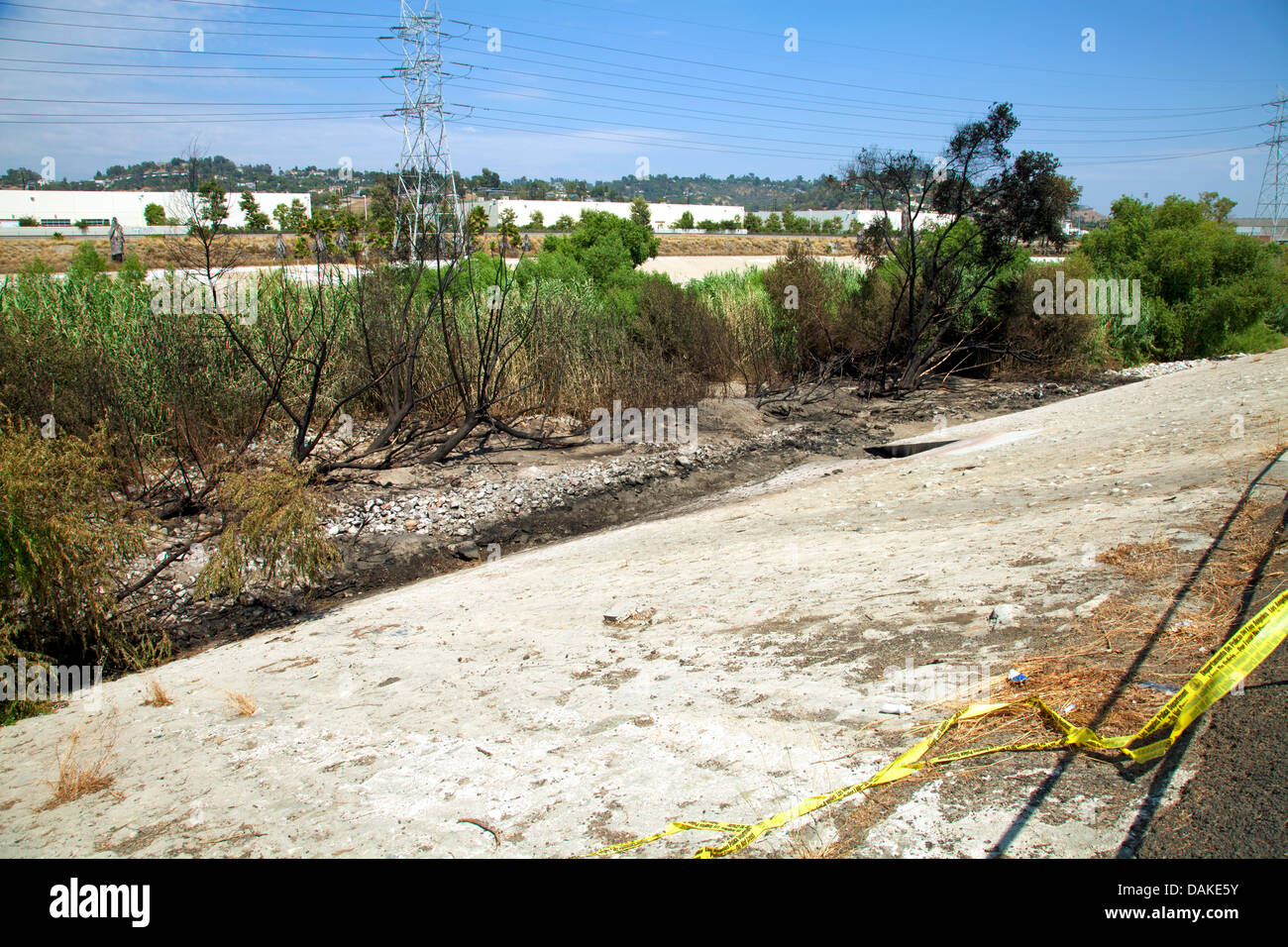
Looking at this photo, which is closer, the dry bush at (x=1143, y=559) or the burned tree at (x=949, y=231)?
the dry bush at (x=1143, y=559)

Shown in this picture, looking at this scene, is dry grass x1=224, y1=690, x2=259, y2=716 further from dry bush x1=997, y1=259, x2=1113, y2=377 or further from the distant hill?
dry bush x1=997, y1=259, x2=1113, y2=377

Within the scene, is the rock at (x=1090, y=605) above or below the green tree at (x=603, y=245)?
below

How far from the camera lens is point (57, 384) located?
1009 centimetres

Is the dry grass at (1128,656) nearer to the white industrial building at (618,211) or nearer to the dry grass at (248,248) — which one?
the dry grass at (248,248)

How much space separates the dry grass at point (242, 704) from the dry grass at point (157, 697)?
480mm

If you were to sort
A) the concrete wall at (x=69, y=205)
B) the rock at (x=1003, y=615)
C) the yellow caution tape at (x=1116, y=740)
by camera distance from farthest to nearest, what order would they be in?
the concrete wall at (x=69, y=205), the rock at (x=1003, y=615), the yellow caution tape at (x=1116, y=740)

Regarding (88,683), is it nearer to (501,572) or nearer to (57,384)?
(501,572)

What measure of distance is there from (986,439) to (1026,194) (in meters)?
8.99

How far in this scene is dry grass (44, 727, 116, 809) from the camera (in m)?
4.20

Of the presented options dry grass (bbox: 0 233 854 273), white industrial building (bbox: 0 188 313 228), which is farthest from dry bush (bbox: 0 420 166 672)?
white industrial building (bbox: 0 188 313 228)
